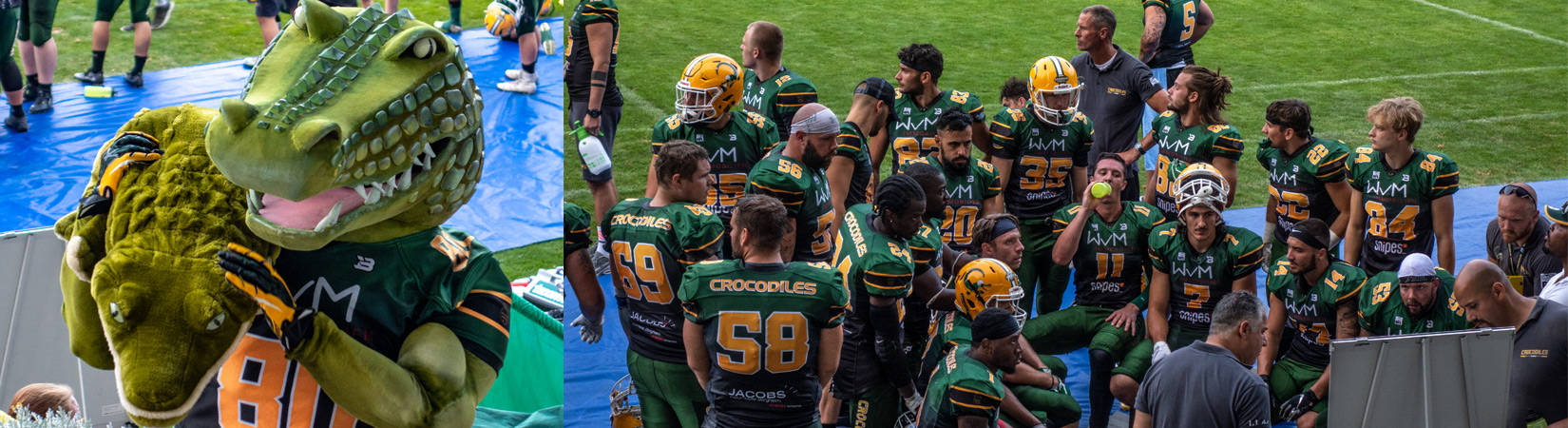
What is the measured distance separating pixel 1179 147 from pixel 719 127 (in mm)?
2637

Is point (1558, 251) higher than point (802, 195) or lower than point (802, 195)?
higher

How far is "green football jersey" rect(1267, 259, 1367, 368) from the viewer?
213 inches

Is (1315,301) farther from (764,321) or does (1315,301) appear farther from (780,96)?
(780,96)

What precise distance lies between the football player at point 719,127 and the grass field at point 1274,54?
3.94m

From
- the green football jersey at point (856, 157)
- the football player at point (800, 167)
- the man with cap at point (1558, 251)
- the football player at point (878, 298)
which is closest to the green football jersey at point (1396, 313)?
the man with cap at point (1558, 251)

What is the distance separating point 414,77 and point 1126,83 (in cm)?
600

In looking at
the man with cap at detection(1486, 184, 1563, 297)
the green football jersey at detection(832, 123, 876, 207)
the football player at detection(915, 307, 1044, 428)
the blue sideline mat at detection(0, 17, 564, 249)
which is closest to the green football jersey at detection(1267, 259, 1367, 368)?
the man with cap at detection(1486, 184, 1563, 297)

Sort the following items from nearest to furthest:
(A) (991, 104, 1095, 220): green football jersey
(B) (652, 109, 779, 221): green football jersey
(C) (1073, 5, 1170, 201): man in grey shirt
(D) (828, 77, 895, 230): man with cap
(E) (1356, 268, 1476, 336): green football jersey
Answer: (E) (1356, 268, 1476, 336): green football jersey < (B) (652, 109, 779, 221): green football jersey < (D) (828, 77, 895, 230): man with cap < (A) (991, 104, 1095, 220): green football jersey < (C) (1073, 5, 1170, 201): man in grey shirt

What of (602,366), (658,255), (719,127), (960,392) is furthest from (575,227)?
(960,392)

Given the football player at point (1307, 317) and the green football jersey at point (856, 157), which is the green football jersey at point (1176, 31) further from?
the football player at point (1307, 317)

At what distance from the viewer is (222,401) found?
2.78m

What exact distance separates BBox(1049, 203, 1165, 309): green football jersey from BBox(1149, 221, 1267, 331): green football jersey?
0.42 feet

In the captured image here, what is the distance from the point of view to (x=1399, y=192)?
6.31 metres

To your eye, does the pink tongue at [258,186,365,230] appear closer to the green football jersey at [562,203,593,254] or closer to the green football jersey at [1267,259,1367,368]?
the green football jersey at [562,203,593,254]
